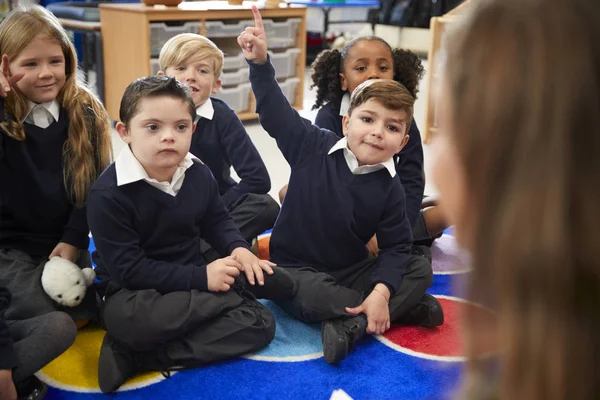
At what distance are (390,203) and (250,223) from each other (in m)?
0.45

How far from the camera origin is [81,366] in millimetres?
1254

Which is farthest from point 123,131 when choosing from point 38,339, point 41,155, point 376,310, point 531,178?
point 531,178

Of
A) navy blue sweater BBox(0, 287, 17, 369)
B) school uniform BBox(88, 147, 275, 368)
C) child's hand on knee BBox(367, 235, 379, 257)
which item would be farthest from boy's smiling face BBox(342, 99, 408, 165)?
navy blue sweater BBox(0, 287, 17, 369)

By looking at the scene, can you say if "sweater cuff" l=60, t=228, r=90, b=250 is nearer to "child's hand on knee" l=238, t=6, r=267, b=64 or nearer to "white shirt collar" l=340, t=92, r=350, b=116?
"child's hand on knee" l=238, t=6, r=267, b=64

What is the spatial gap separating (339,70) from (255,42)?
1.69ft

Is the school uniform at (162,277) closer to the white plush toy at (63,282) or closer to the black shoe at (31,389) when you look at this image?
the white plush toy at (63,282)

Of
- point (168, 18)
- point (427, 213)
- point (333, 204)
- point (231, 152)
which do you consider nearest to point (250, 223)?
point (231, 152)

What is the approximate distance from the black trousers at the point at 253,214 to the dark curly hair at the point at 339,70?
36 centimetres

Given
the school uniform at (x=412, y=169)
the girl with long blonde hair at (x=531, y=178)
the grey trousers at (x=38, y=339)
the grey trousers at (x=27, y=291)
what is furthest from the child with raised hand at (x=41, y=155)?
the girl with long blonde hair at (x=531, y=178)

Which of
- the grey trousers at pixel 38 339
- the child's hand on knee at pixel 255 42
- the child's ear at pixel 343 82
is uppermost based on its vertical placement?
the child's hand on knee at pixel 255 42

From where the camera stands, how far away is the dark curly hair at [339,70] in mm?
1810

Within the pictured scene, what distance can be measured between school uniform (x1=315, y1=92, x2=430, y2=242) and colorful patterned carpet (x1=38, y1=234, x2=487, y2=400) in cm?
39

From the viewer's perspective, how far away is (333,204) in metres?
1.43

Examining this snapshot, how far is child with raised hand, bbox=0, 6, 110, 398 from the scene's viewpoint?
1.31 meters
